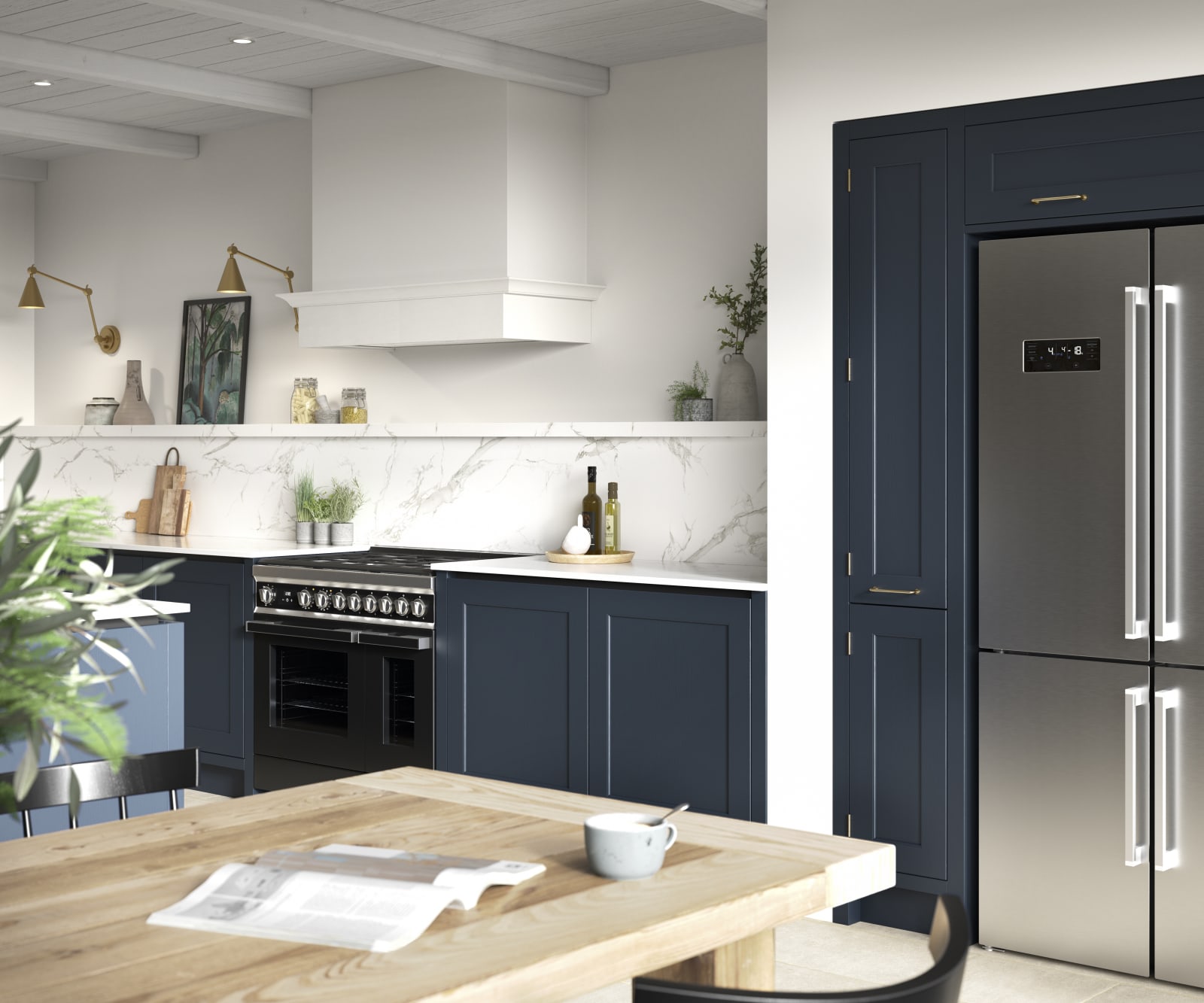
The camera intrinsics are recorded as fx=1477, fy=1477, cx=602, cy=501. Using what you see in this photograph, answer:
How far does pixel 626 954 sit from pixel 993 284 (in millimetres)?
2718

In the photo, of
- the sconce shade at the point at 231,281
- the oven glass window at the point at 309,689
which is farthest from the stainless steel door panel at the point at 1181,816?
the sconce shade at the point at 231,281

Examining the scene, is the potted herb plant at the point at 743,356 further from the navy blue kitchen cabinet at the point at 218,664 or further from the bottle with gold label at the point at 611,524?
the navy blue kitchen cabinet at the point at 218,664

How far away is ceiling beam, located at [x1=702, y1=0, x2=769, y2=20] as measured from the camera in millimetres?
4172

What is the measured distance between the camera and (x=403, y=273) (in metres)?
5.68

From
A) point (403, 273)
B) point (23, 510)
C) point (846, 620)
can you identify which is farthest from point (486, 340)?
point (23, 510)

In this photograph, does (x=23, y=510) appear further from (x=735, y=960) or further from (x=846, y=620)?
(x=846, y=620)

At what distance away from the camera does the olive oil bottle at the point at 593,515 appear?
532 cm

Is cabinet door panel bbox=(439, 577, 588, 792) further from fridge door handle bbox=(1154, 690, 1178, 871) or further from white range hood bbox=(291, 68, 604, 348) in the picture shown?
fridge door handle bbox=(1154, 690, 1178, 871)

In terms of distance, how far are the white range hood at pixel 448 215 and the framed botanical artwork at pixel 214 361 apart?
88 cm

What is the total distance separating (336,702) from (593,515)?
3.91 ft

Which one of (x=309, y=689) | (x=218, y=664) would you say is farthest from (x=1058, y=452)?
(x=218, y=664)

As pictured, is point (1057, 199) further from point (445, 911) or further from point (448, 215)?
point (445, 911)

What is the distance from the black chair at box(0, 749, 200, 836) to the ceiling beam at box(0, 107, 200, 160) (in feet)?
15.0

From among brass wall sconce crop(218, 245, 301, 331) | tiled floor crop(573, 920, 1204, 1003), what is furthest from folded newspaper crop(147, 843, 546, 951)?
brass wall sconce crop(218, 245, 301, 331)
